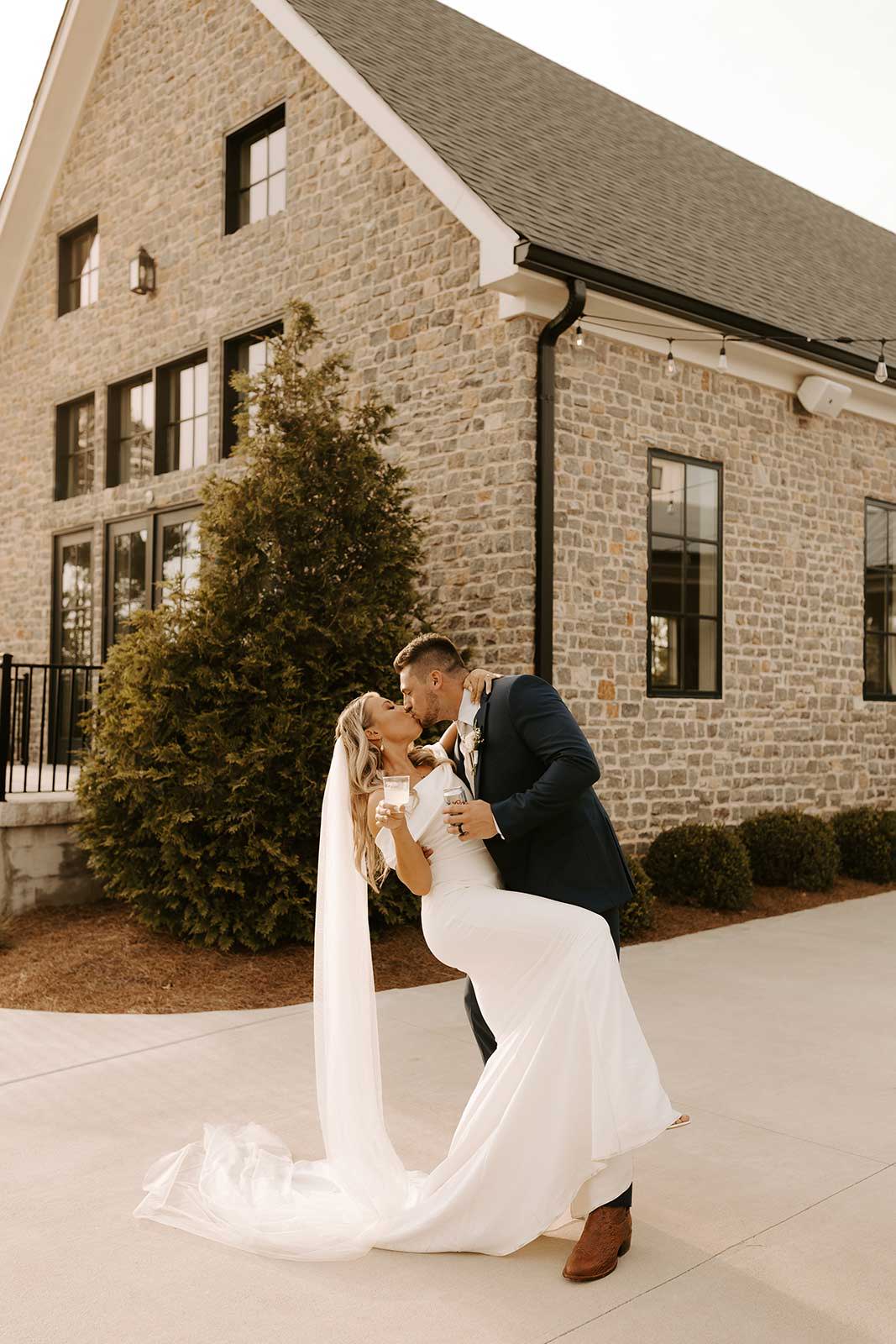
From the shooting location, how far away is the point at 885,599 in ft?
39.9

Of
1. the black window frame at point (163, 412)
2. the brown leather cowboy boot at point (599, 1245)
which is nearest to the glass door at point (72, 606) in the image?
the black window frame at point (163, 412)

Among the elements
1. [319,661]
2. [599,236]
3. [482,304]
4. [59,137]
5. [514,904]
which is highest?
[59,137]

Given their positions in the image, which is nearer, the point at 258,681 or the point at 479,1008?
the point at 479,1008

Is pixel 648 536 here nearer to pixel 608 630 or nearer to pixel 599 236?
pixel 608 630

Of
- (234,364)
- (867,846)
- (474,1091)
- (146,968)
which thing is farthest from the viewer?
(234,364)

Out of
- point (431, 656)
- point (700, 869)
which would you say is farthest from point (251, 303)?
point (431, 656)

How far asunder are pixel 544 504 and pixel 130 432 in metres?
6.58

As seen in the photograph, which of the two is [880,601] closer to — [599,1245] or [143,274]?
[143,274]

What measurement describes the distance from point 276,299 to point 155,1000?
23.7ft

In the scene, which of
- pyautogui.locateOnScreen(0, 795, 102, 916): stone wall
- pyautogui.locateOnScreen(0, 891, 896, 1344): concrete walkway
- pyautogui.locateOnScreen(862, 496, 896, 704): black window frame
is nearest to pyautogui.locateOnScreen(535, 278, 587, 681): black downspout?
pyautogui.locateOnScreen(0, 891, 896, 1344): concrete walkway

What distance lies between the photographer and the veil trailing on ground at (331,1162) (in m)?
3.44

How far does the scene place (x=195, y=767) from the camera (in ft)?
23.6

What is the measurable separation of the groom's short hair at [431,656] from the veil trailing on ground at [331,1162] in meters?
0.39

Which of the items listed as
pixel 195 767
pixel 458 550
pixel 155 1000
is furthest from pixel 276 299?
pixel 155 1000
